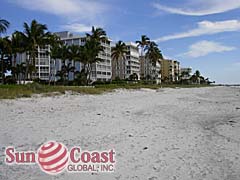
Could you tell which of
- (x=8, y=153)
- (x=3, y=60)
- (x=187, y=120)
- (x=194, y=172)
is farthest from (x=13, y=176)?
(x=3, y=60)

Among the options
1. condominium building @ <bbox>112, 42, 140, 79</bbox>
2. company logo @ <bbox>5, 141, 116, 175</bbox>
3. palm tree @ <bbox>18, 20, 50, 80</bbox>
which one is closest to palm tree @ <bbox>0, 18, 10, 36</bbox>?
palm tree @ <bbox>18, 20, 50, 80</bbox>

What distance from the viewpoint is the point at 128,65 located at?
107188mm

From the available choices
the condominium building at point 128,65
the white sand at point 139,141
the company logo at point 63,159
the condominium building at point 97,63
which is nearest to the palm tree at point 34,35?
the white sand at point 139,141

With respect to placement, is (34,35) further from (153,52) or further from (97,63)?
(97,63)

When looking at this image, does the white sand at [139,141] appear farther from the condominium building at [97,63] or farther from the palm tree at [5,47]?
the condominium building at [97,63]

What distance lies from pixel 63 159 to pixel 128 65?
4012 inches

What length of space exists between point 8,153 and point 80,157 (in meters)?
1.62

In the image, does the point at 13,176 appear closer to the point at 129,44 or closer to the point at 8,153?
the point at 8,153

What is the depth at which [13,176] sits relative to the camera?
5137mm

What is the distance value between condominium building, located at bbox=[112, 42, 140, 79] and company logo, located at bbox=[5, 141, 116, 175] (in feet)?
305

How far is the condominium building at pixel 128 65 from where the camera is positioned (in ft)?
339

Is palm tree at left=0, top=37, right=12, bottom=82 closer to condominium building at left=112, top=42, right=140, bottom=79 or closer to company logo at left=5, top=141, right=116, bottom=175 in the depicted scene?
company logo at left=5, top=141, right=116, bottom=175

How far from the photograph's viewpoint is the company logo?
18.0ft

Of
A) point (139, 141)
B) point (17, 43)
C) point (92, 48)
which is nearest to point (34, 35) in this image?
point (17, 43)
